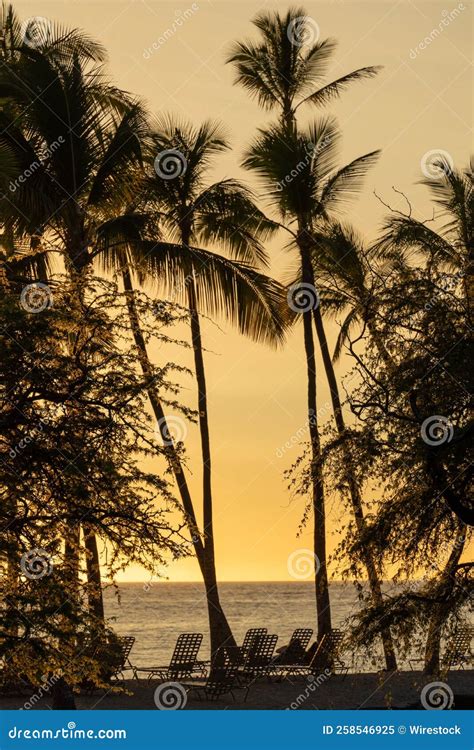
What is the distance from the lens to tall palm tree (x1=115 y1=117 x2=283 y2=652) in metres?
26.9

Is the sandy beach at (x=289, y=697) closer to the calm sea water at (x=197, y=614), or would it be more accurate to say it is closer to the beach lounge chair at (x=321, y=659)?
the beach lounge chair at (x=321, y=659)

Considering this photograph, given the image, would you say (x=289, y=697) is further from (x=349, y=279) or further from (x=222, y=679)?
(x=349, y=279)

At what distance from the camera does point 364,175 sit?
102 feet

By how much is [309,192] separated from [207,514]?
9229 mm

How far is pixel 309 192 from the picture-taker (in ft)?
101

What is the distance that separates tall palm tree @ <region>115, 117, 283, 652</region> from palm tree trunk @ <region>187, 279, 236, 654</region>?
2 cm

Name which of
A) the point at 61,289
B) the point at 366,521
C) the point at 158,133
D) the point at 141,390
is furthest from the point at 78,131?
the point at 366,521

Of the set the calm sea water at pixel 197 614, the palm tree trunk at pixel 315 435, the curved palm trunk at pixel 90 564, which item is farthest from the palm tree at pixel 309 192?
the calm sea water at pixel 197 614

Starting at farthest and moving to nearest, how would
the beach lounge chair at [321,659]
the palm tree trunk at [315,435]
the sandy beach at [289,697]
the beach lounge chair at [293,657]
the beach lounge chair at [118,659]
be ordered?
the palm tree trunk at [315,435] → the beach lounge chair at [293,657] → the beach lounge chair at [321,659] → the sandy beach at [289,697] → the beach lounge chair at [118,659]

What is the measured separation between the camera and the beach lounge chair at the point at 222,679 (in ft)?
74.0

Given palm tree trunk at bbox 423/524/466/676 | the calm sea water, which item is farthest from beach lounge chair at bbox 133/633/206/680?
the calm sea water

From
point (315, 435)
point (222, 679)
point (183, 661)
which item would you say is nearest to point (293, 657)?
point (183, 661)

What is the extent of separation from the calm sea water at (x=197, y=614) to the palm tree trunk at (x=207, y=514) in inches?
1106

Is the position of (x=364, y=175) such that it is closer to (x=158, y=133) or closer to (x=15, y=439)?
(x=158, y=133)
